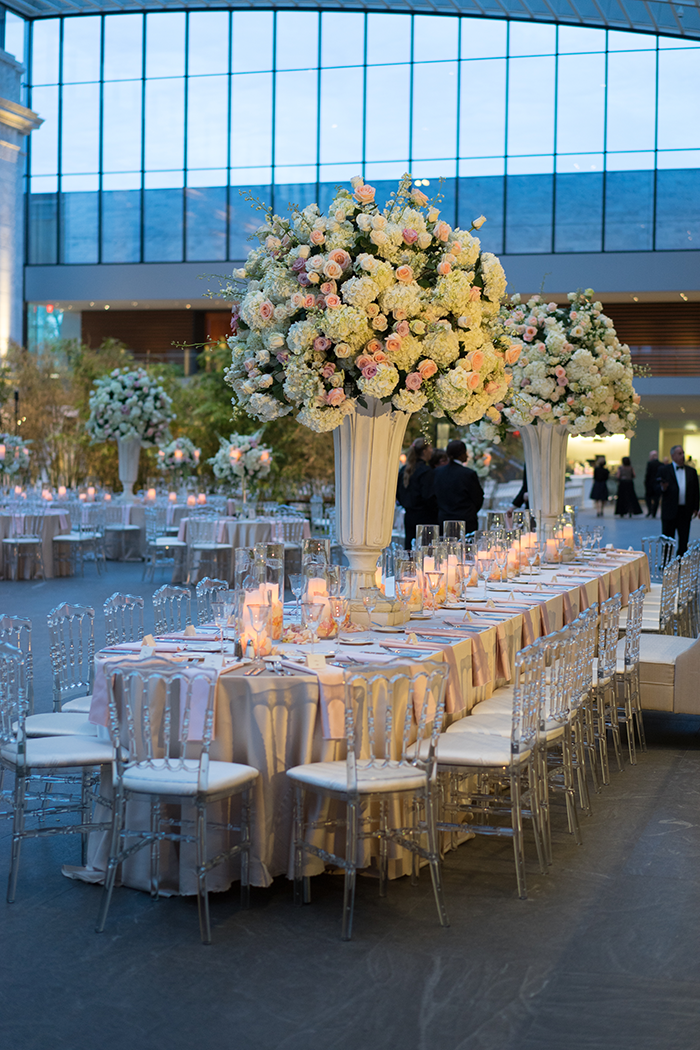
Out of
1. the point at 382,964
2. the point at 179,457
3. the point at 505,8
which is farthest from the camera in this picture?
the point at 505,8

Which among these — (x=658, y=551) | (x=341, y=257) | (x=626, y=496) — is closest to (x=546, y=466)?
(x=658, y=551)

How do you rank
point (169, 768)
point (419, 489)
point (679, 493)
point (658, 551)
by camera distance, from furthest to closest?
1. point (679, 493)
2. point (419, 489)
3. point (658, 551)
4. point (169, 768)

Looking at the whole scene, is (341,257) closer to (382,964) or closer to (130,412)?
(382,964)

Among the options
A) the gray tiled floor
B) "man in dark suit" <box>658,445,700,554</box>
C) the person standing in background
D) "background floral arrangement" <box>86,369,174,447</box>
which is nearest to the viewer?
the gray tiled floor

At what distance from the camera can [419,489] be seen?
12.2 meters

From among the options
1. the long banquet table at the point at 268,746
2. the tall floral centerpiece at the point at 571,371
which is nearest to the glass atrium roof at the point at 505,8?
the tall floral centerpiece at the point at 571,371

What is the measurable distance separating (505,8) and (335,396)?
26.5 m

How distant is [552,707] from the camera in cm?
509

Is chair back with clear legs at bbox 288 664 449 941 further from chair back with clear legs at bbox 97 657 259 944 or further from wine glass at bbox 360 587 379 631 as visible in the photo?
wine glass at bbox 360 587 379 631

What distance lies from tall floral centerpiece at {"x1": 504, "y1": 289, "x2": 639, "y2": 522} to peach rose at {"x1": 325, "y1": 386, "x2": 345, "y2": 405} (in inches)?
160

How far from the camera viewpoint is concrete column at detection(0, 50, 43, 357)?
2788cm

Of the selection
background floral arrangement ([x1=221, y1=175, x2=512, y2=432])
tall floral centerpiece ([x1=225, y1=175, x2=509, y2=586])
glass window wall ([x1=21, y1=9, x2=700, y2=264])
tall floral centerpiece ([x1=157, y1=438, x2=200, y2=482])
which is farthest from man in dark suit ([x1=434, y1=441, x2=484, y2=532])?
glass window wall ([x1=21, y1=9, x2=700, y2=264])

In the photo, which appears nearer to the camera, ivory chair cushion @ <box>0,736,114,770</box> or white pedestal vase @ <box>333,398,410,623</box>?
ivory chair cushion @ <box>0,736,114,770</box>

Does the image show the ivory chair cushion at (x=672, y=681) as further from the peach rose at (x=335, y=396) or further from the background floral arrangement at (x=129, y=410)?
the background floral arrangement at (x=129, y=410)
